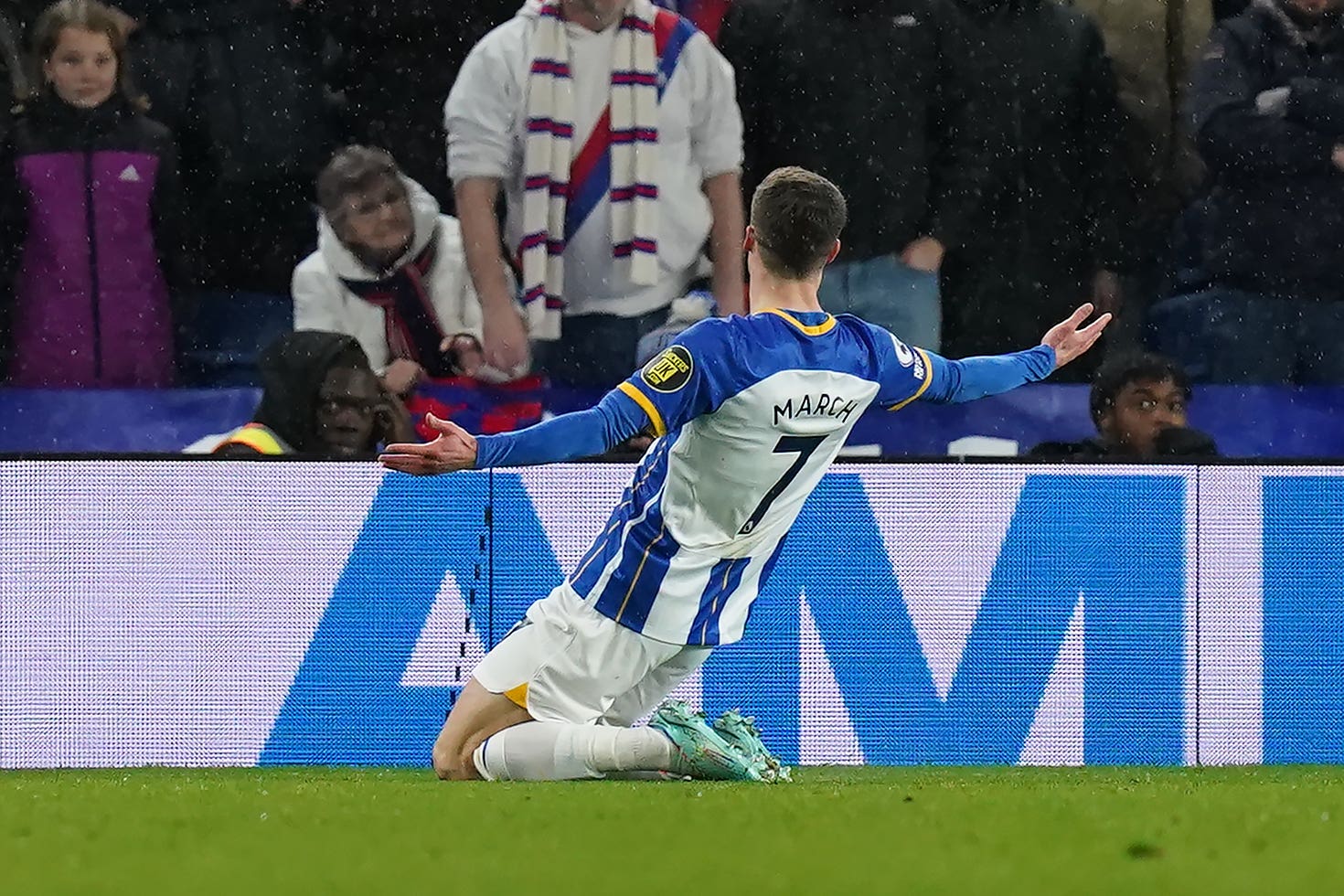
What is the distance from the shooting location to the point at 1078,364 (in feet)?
23.5

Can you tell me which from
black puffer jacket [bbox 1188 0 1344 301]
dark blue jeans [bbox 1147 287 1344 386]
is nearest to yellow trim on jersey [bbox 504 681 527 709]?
dark blue jeans [bbox 1147 287 1344 386]

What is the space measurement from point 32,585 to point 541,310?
1.97m

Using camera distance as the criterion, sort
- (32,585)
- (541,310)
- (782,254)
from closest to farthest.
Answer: (782,254) < (32,585) < (541,310)

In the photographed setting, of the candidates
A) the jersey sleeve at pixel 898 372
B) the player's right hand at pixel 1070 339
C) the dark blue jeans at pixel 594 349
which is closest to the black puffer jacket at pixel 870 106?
the dark blue jeans at pixel 594 349

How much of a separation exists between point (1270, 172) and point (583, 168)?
250 cm

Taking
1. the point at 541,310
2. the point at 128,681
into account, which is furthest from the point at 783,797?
the point at 541,310

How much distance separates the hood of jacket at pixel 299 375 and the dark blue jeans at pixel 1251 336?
2875 millimetres

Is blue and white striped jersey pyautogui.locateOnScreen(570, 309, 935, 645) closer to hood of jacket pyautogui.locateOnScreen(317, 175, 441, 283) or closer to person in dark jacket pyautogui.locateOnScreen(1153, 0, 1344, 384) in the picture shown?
hood of jacket pyautogui.locateOnScreen(317, 175, 441, 283)

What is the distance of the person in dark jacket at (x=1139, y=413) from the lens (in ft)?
22.7

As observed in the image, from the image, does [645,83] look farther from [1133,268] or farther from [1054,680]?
[1054,680]

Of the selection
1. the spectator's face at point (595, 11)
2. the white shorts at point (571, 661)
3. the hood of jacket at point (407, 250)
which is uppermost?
the spectator's face at point (595, 11)

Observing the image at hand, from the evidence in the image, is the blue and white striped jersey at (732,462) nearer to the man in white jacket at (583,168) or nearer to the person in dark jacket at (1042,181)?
the man in white jacket at (583,168)

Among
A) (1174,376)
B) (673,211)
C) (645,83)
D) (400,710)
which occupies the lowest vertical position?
(400,710)

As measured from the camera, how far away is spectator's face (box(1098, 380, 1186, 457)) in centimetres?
693
